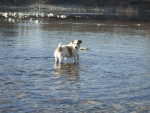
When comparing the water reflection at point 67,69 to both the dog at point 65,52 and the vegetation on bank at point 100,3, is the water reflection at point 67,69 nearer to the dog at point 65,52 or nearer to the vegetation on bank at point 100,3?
the dog at point 65,52

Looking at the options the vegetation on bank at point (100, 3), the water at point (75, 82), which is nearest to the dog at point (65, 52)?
the water at point (75, 82)

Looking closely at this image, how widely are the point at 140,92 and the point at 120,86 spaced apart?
72cm

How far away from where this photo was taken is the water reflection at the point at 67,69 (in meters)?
11.0

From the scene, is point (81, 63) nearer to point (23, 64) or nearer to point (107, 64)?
point (107, 64)

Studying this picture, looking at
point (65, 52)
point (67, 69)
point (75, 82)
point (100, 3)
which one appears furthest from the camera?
point (100, 3)

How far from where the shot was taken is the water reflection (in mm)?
10977

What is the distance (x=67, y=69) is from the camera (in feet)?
38.2

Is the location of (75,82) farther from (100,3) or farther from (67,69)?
(100,3)

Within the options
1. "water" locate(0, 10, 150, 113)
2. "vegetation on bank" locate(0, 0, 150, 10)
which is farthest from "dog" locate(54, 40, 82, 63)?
"vegetation on bank" locate(0, 0, 150, 10)

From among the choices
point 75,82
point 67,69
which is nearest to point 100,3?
point 67,69

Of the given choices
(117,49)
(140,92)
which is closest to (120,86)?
(140,92)

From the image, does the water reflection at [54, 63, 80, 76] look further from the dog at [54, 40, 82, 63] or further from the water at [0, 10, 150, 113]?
the dog at [54, 40, 82, 63]

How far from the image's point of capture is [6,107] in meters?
7.38

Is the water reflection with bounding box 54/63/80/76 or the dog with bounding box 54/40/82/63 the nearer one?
the water reflection with bounding box 54/63/80/76
